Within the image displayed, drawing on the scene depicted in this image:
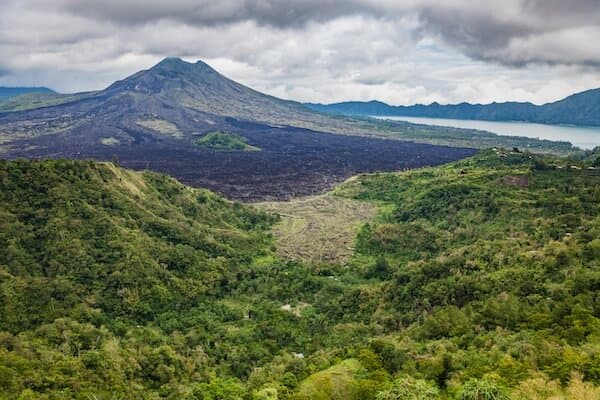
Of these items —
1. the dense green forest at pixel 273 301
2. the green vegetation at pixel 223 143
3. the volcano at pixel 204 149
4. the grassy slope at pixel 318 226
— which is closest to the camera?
the dense green forest at pixel 273 301

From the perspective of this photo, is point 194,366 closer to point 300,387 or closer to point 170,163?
point 300,387

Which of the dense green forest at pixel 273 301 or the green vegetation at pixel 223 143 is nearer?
the dense green forest at pixel 273 301

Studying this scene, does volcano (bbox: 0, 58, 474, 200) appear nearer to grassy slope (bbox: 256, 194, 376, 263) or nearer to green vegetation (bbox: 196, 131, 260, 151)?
green vegetation (bbox: 196, 131, 260, 151)

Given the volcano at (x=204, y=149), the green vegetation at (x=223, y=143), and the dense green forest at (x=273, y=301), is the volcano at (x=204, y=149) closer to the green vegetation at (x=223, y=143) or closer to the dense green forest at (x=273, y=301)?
the green vegetation at (x=223, y=143)

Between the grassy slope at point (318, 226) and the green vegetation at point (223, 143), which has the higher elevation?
the green vegetation at point (223, 143)

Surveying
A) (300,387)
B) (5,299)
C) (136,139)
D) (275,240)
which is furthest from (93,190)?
(136,139)

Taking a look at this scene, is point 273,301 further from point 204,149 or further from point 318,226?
point 204,149

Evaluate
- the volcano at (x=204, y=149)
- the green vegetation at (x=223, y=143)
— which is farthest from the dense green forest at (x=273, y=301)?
the green vegetation at (x=223, y=143)

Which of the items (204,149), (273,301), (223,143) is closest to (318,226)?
(273,301)

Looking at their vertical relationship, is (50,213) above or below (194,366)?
above
